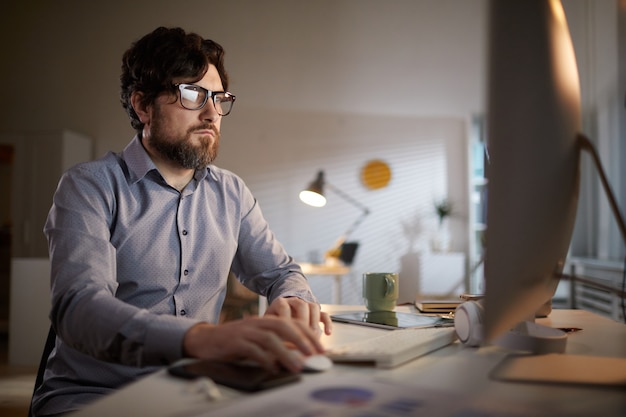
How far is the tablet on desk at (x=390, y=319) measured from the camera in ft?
3.44

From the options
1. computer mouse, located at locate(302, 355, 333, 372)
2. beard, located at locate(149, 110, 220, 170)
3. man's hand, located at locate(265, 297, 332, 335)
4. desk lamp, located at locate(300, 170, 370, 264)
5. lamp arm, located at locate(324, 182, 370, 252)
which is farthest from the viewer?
lamp arm, located at locate(324, 182, 370, 252)

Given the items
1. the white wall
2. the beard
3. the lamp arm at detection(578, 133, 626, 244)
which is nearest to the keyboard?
the lamp arm at detection(578, 133, 626, 244)

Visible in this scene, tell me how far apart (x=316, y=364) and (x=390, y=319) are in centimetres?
49

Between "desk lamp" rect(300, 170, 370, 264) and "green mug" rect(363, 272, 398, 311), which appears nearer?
"green mug" rect(363, 272, 398, 311)

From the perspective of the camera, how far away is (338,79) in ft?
18.4

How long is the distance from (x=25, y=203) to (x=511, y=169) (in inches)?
210

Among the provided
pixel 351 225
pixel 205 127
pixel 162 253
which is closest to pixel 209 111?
pixel 205 127

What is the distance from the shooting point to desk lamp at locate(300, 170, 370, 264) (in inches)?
120

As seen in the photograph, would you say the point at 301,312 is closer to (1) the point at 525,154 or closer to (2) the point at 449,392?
(2) the point at 449,392

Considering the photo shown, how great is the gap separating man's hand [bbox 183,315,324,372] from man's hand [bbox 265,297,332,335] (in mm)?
198

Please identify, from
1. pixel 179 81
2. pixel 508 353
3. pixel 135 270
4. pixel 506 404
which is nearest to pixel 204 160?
pixel 179 81

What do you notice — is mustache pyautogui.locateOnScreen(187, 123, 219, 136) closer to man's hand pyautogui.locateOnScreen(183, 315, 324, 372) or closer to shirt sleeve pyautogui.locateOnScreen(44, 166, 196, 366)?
shirt sleeve pyautogui.locateOnScreen(44, 166, 196, 366)

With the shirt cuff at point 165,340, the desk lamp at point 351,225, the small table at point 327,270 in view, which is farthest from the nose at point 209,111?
the small table at point 327,270

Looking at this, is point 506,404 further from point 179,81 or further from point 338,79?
point 338,79
